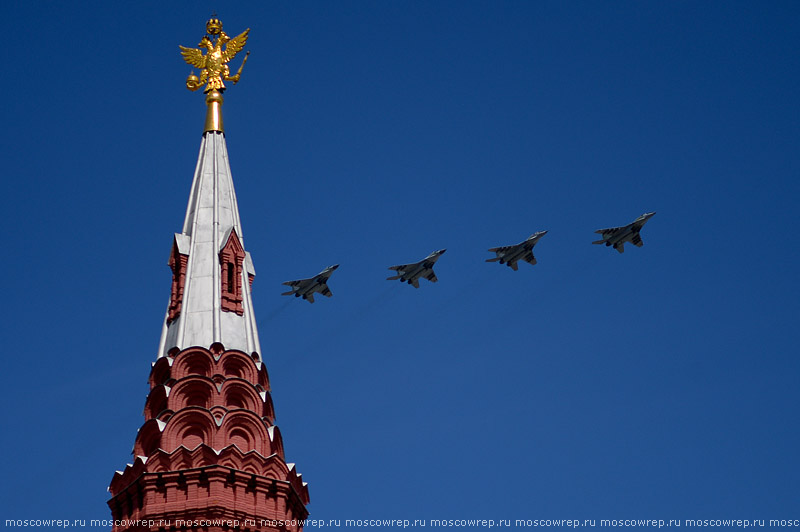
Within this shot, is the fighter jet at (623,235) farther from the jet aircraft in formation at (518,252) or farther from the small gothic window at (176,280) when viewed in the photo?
the small gothic window at (176,280)

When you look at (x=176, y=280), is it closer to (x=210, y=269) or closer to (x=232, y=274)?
(x=210, y=269)

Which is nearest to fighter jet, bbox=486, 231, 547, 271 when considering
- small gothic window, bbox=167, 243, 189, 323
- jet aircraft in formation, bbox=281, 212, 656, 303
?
jet aircraft in formation, bbox=281, 212, 656, 303

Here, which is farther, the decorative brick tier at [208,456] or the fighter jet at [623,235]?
the fighter jet at [623,235]

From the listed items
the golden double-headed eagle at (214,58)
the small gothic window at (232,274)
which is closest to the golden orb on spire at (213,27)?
the golden double-headed eagle at (214,58)

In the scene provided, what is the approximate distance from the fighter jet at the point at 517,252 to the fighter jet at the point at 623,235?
3.47 metres

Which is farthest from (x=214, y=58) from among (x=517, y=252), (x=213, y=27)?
(x=517, y=252)

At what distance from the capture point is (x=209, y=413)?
69500 mm

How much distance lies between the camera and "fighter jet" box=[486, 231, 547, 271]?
287 feet

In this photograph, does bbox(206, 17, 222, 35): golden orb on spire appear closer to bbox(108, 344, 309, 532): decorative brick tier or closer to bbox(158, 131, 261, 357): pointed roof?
bbox(158, 131, 261, 357): pointed roof

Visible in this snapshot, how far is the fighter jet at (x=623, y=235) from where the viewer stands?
8719cm

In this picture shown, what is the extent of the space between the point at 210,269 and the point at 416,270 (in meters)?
14.8

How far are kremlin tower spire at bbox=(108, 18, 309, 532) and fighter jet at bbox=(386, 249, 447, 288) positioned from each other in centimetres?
1113

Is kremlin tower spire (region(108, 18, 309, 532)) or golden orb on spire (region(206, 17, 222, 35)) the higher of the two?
golden orb on spire (region(206, 17, 222, 35))

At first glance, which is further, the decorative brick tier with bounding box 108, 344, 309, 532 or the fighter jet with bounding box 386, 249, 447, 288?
the fighter jet with bounding box 386, 249, 447, 288
